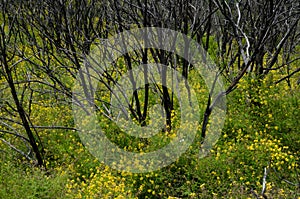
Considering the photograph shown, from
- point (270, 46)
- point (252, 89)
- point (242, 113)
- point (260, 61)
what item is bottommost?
point (242, 113)

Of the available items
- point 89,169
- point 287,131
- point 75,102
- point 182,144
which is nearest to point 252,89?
point 287,131

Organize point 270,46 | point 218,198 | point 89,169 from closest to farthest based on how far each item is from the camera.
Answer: point 218,198, point 89,169, point 270,46

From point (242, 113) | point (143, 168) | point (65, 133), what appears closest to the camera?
point (143, 168)

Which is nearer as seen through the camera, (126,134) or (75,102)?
(126,134)

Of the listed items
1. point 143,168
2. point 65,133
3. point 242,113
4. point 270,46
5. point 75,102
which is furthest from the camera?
point 270,46

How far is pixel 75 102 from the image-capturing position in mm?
6273

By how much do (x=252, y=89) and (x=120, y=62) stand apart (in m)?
4.21

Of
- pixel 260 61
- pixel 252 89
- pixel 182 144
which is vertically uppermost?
pixel 260 61

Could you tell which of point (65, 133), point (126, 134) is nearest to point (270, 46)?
point (126, 134)

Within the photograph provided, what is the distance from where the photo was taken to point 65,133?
5539mm

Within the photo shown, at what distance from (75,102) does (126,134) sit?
138 cm

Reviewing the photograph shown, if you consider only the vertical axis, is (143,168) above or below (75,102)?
below

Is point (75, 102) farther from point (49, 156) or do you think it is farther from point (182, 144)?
point (182, 144)

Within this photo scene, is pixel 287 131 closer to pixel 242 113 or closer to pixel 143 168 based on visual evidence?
pixel 242 113
